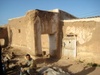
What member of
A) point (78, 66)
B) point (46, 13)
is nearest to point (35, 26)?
point (46, 13)

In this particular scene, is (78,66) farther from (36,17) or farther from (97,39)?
(36,17)

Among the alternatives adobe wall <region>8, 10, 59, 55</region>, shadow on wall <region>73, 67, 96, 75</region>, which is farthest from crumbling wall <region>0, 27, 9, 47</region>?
shadow on wall <region>73, 67, 96, 75</region>

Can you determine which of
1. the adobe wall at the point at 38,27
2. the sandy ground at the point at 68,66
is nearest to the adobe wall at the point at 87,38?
the sandy ground at the point at 68,66

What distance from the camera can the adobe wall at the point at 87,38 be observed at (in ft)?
38.8

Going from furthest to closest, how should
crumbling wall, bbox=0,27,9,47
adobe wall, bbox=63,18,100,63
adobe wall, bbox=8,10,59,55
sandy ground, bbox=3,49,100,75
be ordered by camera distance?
crumbling wall, bbox=0,27,9,47 < adobe wall, bbox=8,10,59,55 < adobe wall, bbox=63,18,100,63 < sandy ground, bbox=3,49,100,75

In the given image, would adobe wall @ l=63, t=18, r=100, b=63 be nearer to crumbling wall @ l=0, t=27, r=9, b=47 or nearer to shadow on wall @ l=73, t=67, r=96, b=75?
shadow on wall @ l=73, t=67, r=96, b=75

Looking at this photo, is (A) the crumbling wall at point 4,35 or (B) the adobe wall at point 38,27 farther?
(A) the crumbling wall at point 4,35

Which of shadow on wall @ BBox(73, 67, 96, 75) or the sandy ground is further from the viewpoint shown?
the sandy ground

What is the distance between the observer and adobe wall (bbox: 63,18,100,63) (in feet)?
38.8

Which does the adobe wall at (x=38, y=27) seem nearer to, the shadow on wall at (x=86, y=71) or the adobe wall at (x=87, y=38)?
the adobe wall at (x=87, y=38)

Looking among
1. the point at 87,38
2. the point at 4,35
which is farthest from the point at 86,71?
the point at 4,35

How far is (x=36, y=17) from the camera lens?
12836mm

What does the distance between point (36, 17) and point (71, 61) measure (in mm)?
4765

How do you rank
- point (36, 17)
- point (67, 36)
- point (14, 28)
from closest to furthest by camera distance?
point (36, 17), point (67, 36), point (14, 28)
